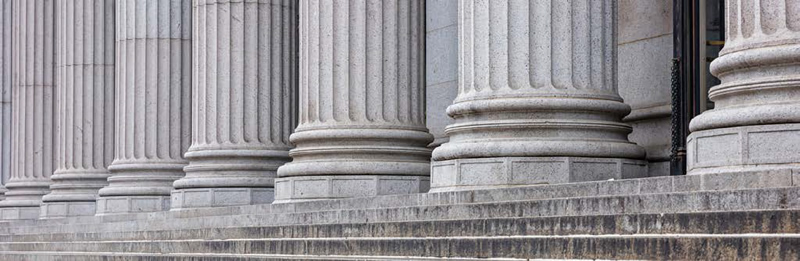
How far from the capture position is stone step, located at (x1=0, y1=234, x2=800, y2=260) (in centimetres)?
1586

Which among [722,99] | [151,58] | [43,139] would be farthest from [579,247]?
[43,139]

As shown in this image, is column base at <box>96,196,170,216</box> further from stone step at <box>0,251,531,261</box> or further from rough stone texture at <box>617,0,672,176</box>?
rough stone texture at <box>617,0,672,176</box>

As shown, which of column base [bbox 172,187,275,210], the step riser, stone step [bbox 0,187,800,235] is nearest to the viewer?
the step riser

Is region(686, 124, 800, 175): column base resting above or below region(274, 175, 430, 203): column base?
above

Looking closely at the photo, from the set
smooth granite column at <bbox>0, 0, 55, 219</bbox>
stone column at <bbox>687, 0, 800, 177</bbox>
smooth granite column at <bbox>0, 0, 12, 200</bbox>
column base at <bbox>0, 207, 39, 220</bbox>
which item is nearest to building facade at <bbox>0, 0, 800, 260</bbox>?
stone column at <bbox>687, 0, 800, 177</bbox>

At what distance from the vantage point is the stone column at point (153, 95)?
43031mm

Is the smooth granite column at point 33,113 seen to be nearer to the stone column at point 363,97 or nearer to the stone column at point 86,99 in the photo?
the stone column at point 86,99

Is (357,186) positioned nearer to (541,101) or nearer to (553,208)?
(541,101)

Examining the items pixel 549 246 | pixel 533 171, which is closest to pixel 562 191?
pixel 549 246

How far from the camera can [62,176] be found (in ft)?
162

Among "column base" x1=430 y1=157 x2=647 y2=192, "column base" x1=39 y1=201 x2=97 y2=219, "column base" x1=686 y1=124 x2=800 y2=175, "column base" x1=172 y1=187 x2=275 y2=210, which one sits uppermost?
"column base" x1=686 y1=124 x2=800 y2=175

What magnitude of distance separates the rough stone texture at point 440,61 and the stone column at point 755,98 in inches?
752

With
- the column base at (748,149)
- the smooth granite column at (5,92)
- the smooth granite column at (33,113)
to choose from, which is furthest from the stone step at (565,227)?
the smooth granite column at (5,92)

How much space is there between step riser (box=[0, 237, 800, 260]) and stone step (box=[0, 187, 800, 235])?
1.62 ft
